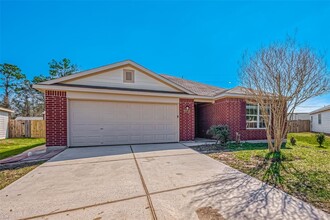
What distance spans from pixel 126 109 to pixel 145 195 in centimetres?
632

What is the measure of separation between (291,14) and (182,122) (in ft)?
24.4

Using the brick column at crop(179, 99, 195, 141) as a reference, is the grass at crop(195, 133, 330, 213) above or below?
below

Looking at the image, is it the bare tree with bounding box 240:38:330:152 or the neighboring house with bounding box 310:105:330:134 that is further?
the neighboring house with bounding box 310:105:330:134

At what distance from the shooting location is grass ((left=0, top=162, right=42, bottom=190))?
12.9ft

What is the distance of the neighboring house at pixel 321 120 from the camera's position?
60.6 ft

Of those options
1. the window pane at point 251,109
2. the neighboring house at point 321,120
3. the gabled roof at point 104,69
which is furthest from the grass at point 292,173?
A: the neighboring house at point 321,120

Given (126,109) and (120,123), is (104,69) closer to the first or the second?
(126,109)

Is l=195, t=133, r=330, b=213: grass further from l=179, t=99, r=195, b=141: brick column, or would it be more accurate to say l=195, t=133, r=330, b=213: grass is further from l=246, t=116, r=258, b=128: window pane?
l=246, t=116, r=258, b=128: window pane

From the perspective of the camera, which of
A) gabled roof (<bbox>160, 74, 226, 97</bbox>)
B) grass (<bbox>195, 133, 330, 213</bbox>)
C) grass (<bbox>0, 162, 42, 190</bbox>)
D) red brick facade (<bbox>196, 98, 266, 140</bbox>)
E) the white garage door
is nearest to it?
grass (<bbox>195, 133, 330, 213</bbox>)

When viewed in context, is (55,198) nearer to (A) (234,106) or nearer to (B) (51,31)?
(A) (234,106)

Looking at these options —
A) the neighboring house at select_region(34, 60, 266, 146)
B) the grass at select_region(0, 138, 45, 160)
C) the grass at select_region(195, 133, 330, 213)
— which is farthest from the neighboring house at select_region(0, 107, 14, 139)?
the grass at select_region(195, 133, 330, 213)

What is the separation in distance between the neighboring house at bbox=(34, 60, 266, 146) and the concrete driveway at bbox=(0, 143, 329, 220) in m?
3.55

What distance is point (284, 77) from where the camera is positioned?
6.08 m

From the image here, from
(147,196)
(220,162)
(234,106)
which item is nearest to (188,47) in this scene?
(234,106)
